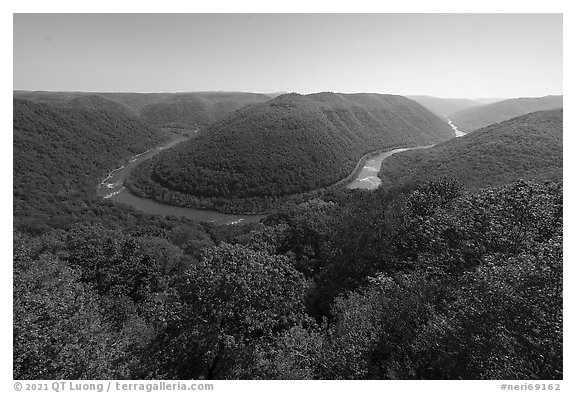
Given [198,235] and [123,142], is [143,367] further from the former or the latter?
[123,142]

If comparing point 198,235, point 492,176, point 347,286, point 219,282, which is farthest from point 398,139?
point 219,282

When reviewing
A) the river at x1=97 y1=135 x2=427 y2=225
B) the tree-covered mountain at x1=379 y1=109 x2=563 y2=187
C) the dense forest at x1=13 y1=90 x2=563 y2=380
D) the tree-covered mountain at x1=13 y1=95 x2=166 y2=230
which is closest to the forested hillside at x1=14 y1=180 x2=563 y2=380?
the dense forest at x1=13 y1=90 x2=563 y2=380

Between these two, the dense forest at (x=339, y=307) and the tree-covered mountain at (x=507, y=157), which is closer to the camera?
the dense forest at (x=339, y=307)

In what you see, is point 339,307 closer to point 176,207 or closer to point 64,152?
point 176,207

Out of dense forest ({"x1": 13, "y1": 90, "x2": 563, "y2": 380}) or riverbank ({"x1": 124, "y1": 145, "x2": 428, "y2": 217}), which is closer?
dense forest ({"x1": 13, "y1": 90, "x2": 563, "y2": 380})

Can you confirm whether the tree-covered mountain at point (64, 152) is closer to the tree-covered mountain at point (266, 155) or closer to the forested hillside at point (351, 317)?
the tree-covered mountain at point (266, 155)

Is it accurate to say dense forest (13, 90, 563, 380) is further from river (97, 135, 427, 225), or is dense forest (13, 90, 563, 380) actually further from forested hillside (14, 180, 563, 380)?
river (97, 135, 427, 225)

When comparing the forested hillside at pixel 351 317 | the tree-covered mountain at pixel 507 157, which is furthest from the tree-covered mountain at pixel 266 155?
the forested hillside at pixel 351 317
